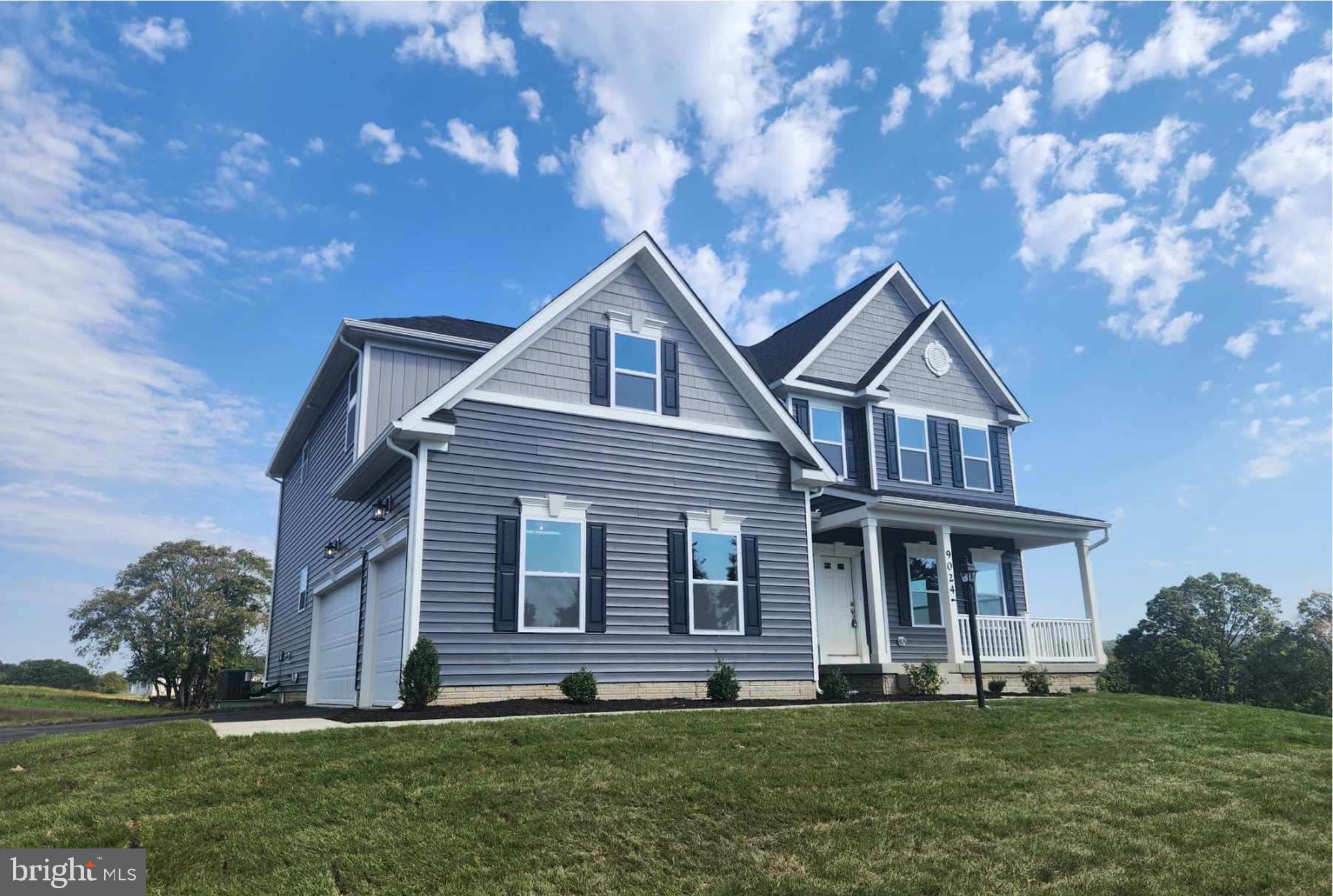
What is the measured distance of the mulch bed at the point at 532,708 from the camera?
30.7 ft

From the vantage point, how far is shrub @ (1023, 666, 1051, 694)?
50.3ft

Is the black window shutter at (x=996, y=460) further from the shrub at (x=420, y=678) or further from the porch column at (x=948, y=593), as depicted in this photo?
the shrub at (x=420, y=678)

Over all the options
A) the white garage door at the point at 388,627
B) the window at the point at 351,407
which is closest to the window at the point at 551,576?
the white garage door at the point at 388,627

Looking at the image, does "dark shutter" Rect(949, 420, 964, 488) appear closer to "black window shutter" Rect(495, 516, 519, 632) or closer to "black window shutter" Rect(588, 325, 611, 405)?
"black window shutter" Rect(588, 325, 611, 405)

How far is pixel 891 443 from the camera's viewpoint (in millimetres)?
18172

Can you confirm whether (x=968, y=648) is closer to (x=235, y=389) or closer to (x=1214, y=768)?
(x=1214, y=768)

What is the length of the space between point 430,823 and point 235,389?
56.8ft

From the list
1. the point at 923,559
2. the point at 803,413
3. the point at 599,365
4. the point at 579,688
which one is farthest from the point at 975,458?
the point at 579,688

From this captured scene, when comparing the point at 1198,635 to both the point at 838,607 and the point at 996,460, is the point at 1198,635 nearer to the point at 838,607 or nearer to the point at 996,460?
the point at 996,460

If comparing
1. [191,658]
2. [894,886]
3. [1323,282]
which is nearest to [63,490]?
[191,658]

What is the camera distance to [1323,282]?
36.1ft

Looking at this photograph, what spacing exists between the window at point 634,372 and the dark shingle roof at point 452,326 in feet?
9.24

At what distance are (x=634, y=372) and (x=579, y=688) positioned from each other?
4641 millimetres

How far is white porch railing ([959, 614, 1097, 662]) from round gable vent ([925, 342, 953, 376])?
557 centimetres
